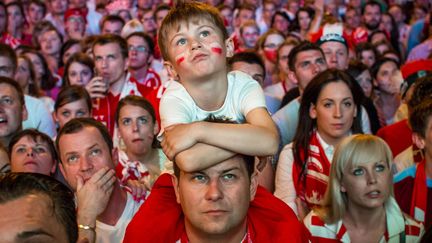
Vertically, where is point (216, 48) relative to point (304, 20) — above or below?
below

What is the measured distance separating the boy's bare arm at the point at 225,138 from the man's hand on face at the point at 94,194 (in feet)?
2.43

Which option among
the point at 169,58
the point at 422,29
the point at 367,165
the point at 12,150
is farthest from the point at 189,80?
the point at 422,29

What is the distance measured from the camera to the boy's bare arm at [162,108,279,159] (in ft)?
8.40

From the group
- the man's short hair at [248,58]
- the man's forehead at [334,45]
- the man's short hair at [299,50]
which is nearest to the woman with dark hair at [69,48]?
the man's short hair at [248,58]

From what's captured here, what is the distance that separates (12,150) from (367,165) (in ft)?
6.77

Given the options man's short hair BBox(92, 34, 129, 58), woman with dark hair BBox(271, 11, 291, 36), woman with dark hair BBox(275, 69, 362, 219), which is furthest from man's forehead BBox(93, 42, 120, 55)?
woman with dark hair BBox(271, 11, 291, 36)

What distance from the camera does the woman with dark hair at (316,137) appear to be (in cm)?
421

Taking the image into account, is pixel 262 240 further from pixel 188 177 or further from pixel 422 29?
pixel 422 29

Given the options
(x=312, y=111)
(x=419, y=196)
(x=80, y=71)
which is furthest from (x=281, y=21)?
(x=419, y=196)

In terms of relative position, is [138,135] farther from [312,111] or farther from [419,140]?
[419,140]

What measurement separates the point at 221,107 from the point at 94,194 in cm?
76

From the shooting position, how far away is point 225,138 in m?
2.55

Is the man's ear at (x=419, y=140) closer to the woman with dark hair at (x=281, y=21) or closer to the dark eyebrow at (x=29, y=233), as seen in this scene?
the dark eyebrow at (x=29, y=233)

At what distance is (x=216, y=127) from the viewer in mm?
2580
